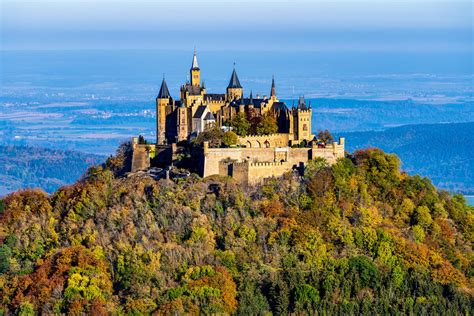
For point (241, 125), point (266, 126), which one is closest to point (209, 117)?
point (241, 125)

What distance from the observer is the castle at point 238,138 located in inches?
2339

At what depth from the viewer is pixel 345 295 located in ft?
175

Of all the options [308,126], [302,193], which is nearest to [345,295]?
[302,193]

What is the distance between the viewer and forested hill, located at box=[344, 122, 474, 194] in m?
155

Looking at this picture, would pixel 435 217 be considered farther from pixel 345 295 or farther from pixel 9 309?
pixel 9 309

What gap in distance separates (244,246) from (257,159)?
5.86 meters

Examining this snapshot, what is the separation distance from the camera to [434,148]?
168 metres

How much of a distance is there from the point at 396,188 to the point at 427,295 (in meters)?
8.53

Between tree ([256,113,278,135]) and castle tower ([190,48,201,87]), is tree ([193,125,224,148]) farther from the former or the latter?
castle tower ([190,48,201,87])

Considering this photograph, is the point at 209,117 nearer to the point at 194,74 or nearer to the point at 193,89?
the point at 193,89

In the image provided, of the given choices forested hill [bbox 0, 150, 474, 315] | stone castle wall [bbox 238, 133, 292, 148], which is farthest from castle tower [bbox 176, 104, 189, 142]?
forested hill [bbox 0, 150, 474, 315]

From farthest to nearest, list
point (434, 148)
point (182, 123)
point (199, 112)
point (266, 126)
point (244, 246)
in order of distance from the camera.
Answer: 1. point (434, 148)
2. point (182, 123)
3. point (199, 112)
4. point (266, 126)
5. point (244, 246)

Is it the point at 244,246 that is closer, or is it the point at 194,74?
the point at 244,246

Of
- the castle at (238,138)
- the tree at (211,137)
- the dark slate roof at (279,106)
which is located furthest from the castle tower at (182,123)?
the dark slate roof at (279,106)
